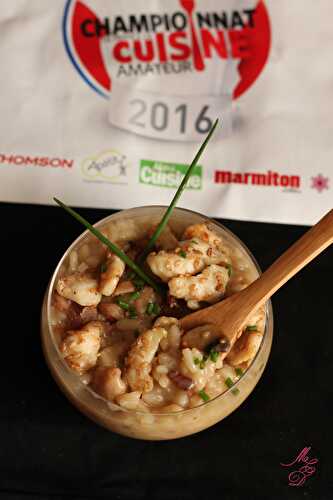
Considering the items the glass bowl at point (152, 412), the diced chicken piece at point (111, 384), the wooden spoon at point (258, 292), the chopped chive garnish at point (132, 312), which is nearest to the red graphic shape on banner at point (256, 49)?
the glass bowl at point (152, 412)

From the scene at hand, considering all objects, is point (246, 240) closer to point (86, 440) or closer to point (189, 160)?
point (189, 160)

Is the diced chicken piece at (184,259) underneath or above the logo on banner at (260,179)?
underneath

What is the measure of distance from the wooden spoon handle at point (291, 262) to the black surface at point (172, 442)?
0.35m

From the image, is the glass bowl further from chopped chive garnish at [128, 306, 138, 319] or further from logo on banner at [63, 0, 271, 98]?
logo on banner at [63, 0, 271, 98]

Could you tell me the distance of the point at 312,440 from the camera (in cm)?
141

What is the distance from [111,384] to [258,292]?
0.32 m

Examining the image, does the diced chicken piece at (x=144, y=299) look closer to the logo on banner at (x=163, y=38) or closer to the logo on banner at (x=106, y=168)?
the logo on banner at (x=106, y=168)

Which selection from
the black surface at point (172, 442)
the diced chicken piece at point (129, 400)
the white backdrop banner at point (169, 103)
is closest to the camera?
the diced chicken piece at point (129, 400)

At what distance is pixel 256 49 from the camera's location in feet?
5.70

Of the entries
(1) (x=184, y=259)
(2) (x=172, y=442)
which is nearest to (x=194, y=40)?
(1) (x=184, y=259)

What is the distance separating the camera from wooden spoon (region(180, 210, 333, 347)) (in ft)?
3.81

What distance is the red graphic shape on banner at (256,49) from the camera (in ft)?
5.65

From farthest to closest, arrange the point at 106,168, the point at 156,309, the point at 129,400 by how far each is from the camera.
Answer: the point at 106,168, the point at 156,309, the point at 129,400

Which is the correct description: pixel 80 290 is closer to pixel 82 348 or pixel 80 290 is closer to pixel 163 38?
pixel 82 348
